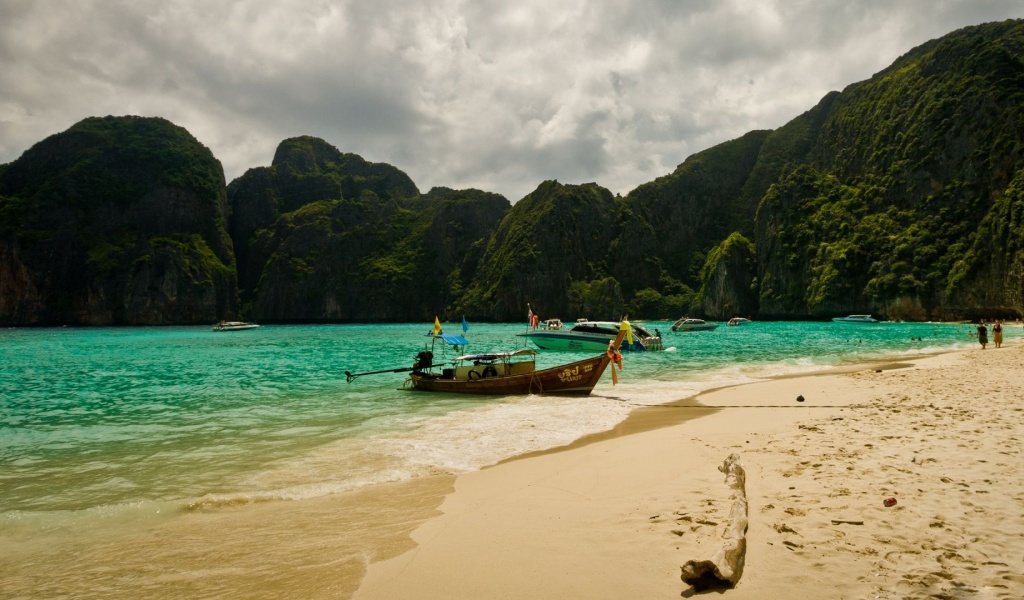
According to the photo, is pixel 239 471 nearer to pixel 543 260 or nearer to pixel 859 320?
pixel 859 320

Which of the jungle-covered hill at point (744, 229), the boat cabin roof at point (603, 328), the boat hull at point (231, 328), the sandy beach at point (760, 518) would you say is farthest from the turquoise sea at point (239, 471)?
the jungle-covered hill at point (744, 229)

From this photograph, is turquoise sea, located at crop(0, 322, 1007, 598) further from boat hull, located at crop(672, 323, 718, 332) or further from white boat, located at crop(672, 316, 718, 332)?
boat hull, located at crop(672, 323, 718, 332)

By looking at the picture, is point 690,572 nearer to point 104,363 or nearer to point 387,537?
point 387,537

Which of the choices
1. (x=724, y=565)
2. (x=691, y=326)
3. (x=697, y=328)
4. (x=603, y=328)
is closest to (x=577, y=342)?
(x=603, y=328)

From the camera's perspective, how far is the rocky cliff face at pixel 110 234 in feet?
484

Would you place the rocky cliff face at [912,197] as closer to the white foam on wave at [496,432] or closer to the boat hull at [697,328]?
the boat hull at [697,328]

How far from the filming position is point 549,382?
20.5 m

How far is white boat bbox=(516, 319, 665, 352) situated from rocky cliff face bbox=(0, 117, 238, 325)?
154402 millimetres

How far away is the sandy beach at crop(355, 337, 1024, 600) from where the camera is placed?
4230mm

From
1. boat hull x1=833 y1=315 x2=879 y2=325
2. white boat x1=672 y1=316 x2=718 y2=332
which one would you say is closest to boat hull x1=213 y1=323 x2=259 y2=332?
white boat x1=672 y1=316 x2=718 y2=332

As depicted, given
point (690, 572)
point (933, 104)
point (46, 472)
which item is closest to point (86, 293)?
point (46, 472)

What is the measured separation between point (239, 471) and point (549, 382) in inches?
497

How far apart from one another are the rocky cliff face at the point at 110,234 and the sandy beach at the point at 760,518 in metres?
183

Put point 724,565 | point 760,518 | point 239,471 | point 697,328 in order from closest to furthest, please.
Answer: point 724,565, point 760,518, point 239,471, point 697,328
